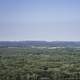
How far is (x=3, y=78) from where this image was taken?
2361cm

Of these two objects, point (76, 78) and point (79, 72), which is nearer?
point (76, 78)

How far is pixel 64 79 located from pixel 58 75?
5.65ft

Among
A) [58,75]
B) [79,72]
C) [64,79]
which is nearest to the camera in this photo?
[64,79]

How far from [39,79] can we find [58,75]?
2.66 metres

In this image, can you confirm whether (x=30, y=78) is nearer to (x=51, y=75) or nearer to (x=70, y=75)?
(x=51, y=75)

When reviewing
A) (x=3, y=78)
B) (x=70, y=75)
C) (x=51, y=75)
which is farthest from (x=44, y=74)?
(x=3, y=78)

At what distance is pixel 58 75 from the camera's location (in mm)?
25219

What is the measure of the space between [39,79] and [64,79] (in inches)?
105

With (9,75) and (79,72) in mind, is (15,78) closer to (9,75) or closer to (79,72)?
(9,75)

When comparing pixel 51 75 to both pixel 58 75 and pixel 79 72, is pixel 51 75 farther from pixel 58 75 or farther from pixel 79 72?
pixel 79 72

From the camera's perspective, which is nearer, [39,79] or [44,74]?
[39,79]

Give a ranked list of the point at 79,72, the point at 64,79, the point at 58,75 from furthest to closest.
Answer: the point at 79,72 → the point at 58,75 → the point at 64,79

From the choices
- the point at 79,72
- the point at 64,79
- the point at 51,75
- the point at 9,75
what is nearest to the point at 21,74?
the point at 9,75

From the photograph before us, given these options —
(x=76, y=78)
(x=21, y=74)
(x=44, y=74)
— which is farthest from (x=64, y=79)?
(x=21, y=74)
